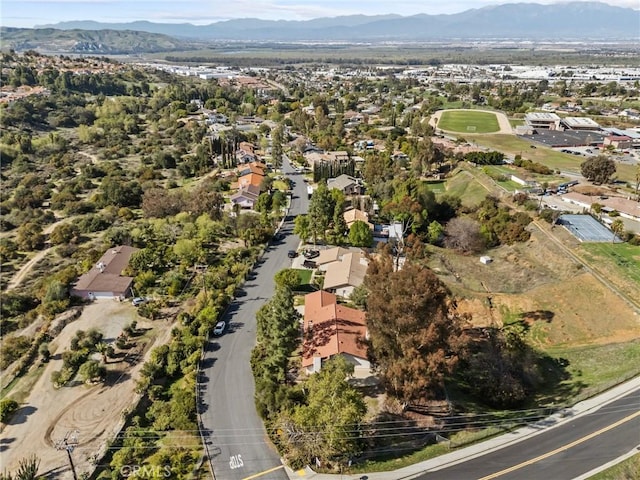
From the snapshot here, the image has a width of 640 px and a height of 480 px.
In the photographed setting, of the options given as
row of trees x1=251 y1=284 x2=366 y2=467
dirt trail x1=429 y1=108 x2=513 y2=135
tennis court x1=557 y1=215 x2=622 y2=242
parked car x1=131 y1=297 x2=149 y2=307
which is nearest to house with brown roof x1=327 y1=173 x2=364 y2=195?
tennis court x1=557 y1=215 x2=622 y2=242

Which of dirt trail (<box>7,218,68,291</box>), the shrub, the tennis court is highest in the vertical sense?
the tennis court

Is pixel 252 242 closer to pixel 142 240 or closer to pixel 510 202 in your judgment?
pixel 142 240

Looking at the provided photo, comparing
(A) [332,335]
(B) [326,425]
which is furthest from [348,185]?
(B) [326,425]

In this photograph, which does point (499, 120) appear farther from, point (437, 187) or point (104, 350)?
point (104, 350)

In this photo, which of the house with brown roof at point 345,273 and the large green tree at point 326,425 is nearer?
the large green tree at point 326,425

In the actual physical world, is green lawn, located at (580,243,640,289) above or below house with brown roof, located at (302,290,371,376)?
above

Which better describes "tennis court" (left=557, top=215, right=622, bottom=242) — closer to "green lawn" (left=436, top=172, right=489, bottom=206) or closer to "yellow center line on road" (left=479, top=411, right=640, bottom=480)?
"green lawn" (left=436, top=172, right=489, bottom=206)

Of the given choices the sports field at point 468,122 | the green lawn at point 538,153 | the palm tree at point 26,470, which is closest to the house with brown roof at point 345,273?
the palm tree at point 26,470

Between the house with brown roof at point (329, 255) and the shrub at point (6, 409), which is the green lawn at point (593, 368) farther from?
the shrub at point (6, 409)
